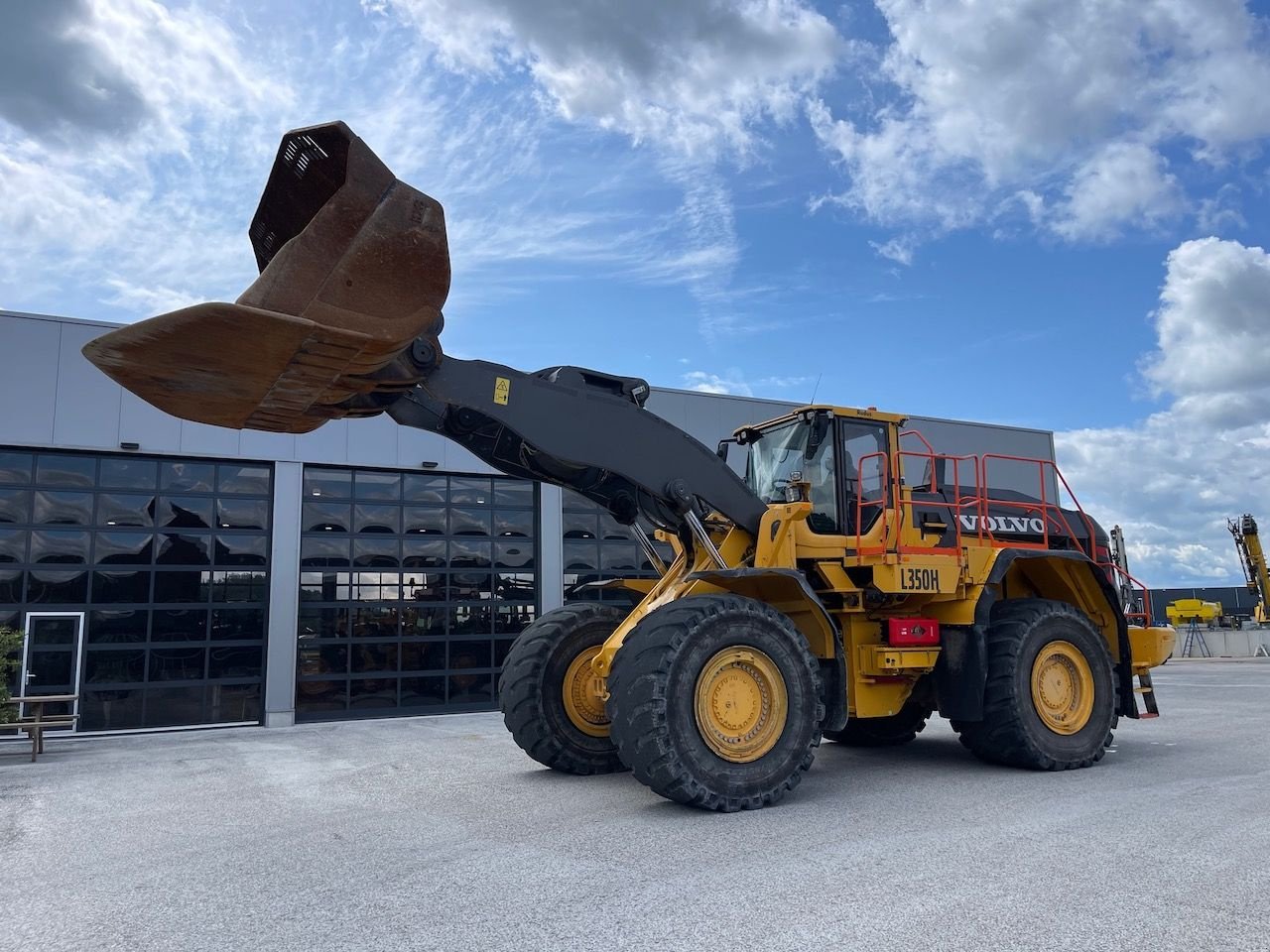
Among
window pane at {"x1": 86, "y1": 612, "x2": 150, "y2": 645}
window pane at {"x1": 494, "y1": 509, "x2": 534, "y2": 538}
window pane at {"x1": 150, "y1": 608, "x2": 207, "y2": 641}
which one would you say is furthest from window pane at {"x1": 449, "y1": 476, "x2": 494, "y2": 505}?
window pane at {"x1": 86, "y1": 612, "x2": 150, "y2": 645}

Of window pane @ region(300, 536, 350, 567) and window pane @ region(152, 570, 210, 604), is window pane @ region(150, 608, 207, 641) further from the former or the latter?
window pane @ region(300, 536, 350, 567)

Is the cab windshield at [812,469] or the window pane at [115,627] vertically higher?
the cab windshield at [812,469]

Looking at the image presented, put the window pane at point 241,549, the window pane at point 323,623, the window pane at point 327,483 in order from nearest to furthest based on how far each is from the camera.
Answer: the window pane at point 241,549 < the window pane at point 323,623 < the window pane at point 327,483

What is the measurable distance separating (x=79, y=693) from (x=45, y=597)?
1.51 m

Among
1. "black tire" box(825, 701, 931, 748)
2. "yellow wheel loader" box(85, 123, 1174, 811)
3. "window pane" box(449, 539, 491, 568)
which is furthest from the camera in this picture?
"window pane" box(449, 539, 491, 568)

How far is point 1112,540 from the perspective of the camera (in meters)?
10.1

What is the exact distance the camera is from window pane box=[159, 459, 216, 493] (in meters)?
15.0

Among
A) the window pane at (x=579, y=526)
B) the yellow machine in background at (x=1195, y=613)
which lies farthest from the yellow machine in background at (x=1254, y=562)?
the window pane at (x=579, y=526)

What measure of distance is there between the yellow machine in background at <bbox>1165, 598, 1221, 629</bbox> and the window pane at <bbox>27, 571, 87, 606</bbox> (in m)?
37.5

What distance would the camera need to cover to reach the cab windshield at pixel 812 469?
822 centimetres

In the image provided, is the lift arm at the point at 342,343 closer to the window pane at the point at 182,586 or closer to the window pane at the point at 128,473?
the window pane at the point at 182,586

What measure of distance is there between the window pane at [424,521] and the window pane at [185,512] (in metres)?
3.19

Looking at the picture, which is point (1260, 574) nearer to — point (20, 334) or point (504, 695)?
point (504, 695)

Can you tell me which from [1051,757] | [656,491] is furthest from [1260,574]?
[656,491]
